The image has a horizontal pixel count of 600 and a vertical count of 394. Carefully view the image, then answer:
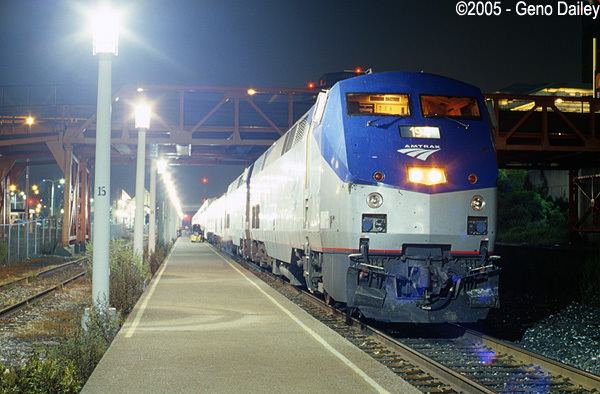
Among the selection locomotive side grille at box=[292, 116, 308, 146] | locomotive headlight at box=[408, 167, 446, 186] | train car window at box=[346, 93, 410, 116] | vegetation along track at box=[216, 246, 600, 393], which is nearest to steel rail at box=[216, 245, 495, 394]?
vegetation along track at box=[216, 246, 600, 393]

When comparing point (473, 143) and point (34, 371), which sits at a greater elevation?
point (473, 143)

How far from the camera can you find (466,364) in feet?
33.4

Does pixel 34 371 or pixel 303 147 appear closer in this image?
pixel 34 371

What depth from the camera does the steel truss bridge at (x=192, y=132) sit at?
3275cm

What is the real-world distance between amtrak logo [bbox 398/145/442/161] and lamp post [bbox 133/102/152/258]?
11693 mm

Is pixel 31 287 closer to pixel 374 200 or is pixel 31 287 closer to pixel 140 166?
pixel 140 166

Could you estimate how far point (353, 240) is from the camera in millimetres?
11523

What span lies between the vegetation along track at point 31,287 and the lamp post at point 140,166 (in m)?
2.58

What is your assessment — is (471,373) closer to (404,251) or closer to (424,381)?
(424,381)

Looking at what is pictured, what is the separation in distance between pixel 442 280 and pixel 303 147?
4824mm

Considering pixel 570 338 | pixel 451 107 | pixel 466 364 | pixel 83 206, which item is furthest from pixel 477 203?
pixel 83 206

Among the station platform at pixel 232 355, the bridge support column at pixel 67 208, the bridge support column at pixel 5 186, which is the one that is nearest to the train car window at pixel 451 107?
the station platform at pixel 232 355

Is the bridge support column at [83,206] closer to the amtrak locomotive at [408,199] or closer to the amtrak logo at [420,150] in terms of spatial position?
the amtrak locomotive at [408,199]

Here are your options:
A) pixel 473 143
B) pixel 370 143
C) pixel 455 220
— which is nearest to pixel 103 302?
pixel 370 143
